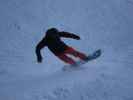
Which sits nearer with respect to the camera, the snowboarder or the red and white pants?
the snowboarder

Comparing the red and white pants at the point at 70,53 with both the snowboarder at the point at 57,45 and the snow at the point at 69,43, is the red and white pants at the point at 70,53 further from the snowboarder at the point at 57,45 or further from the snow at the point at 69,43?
the snow at the point at 69,43

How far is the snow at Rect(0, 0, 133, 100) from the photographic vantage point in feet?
25.5

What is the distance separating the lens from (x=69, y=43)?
47.5 ft

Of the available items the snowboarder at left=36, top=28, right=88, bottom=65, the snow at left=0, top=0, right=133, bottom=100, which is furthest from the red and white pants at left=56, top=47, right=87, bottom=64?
the snow at left=0, top=0, right=133, bottom=100

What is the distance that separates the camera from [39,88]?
8000mm

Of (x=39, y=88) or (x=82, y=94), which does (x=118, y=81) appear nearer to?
(x=82, y=94)

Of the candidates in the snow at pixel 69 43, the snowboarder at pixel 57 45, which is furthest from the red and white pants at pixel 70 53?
the snow at pixel 69 43

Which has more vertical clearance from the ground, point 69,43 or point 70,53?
point 69,43

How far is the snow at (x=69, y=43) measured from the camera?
7.78 meters

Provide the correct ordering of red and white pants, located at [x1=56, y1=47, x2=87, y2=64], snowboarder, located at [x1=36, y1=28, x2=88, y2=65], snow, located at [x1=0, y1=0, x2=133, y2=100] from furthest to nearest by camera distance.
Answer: red and white pants, located at [x1=56, y1=47, x2=87, y2=64] → snowboarder, located at [x1=36, y1=28, x2=88, y2=65] → snow, located at [x1=0, y1=0, x2=133, y2=100]

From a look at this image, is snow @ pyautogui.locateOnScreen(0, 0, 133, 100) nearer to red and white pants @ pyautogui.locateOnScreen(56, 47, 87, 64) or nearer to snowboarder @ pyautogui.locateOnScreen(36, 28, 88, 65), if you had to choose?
red and white pants @ pyautogui.locateOnScreen(56, 47, 87, 64)

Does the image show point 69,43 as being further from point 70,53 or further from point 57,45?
point 57,45

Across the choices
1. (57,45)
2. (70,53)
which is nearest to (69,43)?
(70,53)

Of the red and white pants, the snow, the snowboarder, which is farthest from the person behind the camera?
the red and white pants
